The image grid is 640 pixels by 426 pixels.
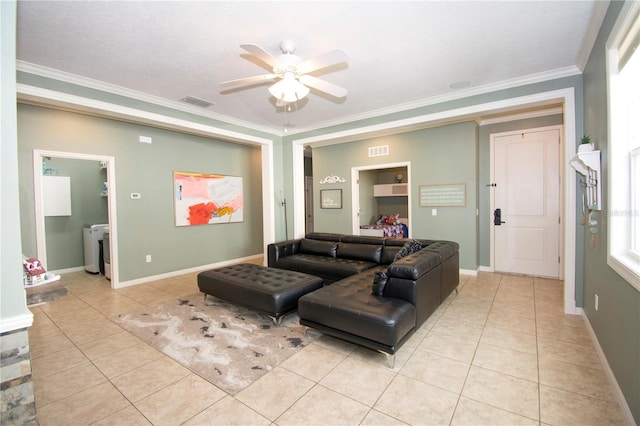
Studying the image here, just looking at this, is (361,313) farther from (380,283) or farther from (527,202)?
(527,202)

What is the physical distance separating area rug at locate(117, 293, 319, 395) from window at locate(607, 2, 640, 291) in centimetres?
248

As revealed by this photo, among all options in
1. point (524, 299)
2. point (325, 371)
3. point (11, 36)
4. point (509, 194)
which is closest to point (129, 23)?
point (11, 36)

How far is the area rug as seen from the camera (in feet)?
7.43

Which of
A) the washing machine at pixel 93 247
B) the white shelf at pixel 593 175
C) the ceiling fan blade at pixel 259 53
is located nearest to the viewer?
the ceiling fan blade at pixel 259 53

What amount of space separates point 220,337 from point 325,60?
2685 mm

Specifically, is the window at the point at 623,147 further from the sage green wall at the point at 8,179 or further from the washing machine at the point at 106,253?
the washing machine at the point at 106,253

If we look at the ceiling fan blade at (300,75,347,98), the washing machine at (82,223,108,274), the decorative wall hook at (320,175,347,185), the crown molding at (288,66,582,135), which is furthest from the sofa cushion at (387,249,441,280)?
the washing machine at (82,223,108,274)

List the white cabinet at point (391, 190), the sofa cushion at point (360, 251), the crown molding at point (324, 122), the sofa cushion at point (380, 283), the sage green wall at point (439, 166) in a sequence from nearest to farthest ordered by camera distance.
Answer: the sofa cushion at point (380, 283) < the crown molding at point (324, 122) < the sofa cushion at point (360, 251) < the sage green wall at point (439, 166) < the white cabinet at point (391, 190)

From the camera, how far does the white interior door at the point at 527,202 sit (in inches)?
183

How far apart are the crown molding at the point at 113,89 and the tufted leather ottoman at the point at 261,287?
99.4 inches

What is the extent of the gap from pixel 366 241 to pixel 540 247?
116 inches

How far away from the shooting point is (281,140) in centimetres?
605

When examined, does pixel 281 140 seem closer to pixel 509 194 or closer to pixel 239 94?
Result: pixel 239 94

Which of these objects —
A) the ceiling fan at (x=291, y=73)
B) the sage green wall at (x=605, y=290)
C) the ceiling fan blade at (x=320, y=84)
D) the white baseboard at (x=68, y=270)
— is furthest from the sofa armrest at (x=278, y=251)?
the white baseboard at (x=68, y=270)
